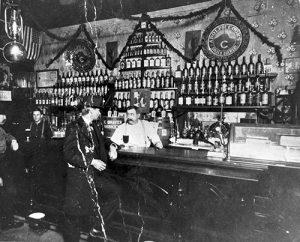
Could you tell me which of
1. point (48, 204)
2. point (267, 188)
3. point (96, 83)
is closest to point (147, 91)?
point (96, 83)

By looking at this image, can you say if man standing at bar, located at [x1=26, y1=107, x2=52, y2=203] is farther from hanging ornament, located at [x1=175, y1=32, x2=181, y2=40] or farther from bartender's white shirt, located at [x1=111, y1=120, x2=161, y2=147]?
hanging ornament, located at [x1=175, y1=32, x2=181, y2=40]

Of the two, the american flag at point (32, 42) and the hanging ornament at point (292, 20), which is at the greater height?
the american flag at point (32, 42)

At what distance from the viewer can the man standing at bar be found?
14.3 feet

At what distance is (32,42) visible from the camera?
8125mm

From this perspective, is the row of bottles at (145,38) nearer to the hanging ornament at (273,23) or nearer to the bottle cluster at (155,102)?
the bottle cluster at (155,102)

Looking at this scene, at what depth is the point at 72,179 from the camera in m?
2.81

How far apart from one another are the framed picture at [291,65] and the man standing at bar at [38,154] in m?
4.28

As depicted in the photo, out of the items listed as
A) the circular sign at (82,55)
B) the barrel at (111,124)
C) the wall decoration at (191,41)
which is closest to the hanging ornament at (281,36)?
the wall decoration at (191,41)

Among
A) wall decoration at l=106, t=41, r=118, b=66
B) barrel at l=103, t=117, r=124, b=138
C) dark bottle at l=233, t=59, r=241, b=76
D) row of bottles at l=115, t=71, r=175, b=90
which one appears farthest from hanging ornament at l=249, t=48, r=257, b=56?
wall decoration at l=106, t=41, r=118, b=66

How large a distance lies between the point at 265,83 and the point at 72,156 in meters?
3.57

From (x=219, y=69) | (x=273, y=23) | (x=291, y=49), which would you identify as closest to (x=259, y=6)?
(x=273, y=23)

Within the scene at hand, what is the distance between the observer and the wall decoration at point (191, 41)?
5.92m

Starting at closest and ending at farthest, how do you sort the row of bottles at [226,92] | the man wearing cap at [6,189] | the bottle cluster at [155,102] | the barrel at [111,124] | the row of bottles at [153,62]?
the man wearing cap at [6,189]
the row of bottles at [226,92]
the bottle cluster at [155,102]
the row of bottles at [153,62]
the barrel at [111,124]

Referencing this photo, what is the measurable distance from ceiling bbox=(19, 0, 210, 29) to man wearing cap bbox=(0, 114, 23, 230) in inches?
98.3
